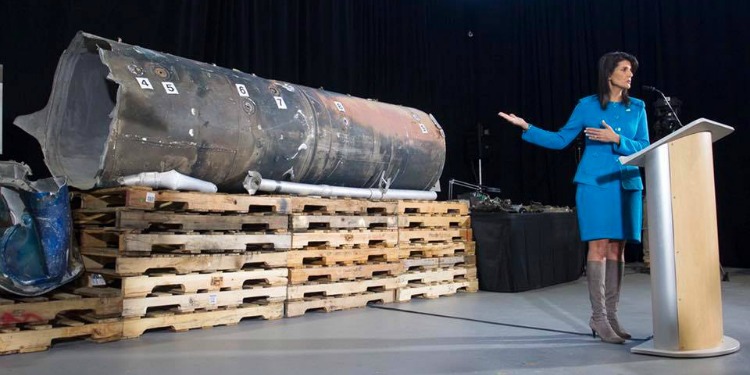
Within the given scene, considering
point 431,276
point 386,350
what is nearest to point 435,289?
point 431,276

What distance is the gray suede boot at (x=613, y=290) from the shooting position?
13.1 feet

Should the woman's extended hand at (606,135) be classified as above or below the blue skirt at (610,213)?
above

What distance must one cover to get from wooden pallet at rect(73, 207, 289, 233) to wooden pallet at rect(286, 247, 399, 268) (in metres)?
0.29

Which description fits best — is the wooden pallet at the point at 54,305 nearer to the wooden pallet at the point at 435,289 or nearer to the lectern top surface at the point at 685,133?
the wooden pallet at the point at 435,289

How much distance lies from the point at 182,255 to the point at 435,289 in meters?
2.89

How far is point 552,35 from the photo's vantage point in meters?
11.6

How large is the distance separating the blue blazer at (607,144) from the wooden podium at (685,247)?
13.2 inches

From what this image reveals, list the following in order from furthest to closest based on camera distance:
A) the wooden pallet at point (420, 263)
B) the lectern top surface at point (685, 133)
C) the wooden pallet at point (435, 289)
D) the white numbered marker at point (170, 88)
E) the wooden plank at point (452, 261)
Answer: the wooden plank at point (452, 261)
the wooden pallet at point (420, 263)
the wooden pallet at point (435, 289)
the white numbered marker at point (170, 88)
the lectern top surface at point (685, 133)

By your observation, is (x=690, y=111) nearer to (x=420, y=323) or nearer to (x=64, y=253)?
(x=420, y=323)

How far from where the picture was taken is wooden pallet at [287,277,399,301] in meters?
5.18

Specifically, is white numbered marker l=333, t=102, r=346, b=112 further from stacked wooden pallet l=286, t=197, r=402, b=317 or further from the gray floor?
the gray floor

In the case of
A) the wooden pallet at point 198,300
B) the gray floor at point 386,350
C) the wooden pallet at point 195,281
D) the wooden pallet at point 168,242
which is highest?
the wooden pallet at point 168,242

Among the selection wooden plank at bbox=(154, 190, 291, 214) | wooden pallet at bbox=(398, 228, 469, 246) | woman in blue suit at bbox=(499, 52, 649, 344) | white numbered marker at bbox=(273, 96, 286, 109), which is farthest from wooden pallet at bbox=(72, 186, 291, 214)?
woman in blue suit at bbox=(499, 52, 649, 344)

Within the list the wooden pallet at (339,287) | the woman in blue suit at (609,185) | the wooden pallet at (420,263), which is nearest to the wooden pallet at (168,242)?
the wooden pallet at (339,287)
